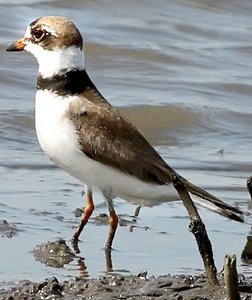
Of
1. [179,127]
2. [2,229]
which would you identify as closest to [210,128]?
[179,127]

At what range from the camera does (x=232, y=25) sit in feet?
43.4

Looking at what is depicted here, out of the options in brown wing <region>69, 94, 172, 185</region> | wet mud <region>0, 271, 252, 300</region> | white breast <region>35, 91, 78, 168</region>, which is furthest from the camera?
brown wing <region>69, 94, 172, 185</region>

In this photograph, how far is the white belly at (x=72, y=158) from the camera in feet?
21.2

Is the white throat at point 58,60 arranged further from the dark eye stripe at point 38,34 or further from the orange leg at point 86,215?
the orange leg at point 86,215

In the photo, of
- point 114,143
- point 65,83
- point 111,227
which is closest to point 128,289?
point 111,227

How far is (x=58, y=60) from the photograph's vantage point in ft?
21.7

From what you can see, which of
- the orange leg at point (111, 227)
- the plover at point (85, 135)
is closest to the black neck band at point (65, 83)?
the plover at point (85, 135)

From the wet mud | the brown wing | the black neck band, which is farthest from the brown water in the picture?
the black neck band

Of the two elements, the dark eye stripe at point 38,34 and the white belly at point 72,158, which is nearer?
the white belly at point 72,158

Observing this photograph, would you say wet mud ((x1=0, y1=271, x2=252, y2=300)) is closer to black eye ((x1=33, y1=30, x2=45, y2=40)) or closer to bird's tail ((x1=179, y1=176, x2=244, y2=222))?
bird's tail ((x1=179, y1=176, x2=244, y2=222))

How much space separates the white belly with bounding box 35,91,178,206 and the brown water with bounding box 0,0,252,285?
27 centimetres

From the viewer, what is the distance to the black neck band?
6562mm

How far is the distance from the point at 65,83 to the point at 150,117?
363 centimetres

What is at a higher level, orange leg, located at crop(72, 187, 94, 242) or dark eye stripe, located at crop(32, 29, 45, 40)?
dark eye stripe, located at crop(32, 29, 45, 40)
